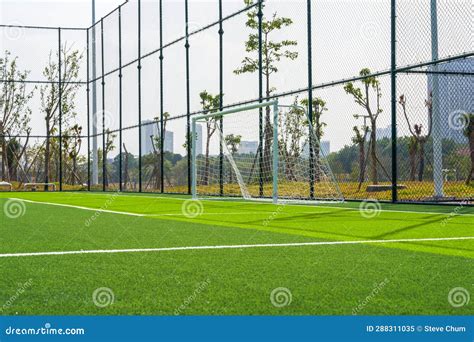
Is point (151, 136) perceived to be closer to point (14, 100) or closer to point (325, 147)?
point (325, 147)

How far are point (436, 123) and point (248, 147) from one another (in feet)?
13.9

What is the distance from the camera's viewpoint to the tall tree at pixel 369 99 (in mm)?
11531

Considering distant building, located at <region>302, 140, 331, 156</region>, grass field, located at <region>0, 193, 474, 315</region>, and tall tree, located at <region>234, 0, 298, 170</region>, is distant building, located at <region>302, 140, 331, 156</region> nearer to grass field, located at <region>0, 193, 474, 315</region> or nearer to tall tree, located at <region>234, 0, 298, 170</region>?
tall tree, located at <region>234, 0, 298, 170</region>

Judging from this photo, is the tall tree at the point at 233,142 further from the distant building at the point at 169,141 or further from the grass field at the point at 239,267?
the grass field at the point at 239,267

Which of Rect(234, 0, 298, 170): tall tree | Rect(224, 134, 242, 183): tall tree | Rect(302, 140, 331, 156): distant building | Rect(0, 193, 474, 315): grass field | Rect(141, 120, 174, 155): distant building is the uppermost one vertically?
Rect(234, 0, 298, 170): tall tree

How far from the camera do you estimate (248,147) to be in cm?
1430

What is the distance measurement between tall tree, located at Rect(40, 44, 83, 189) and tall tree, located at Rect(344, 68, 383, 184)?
15355 millimetres

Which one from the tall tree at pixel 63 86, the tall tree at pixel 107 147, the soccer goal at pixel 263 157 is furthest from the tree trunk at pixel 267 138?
the tall tree at pixel 63 86

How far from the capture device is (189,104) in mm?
17344

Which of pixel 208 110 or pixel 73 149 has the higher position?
pixel 208 110

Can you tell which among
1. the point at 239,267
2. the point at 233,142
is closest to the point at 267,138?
the point at 233,142

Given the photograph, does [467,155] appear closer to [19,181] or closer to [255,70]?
[255,70]

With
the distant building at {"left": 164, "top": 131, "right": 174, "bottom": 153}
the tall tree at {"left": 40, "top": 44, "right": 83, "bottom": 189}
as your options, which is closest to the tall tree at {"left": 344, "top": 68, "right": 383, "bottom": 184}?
the distant building at {"left": 164, "top": 131, "right": 174, "bottom": 153}

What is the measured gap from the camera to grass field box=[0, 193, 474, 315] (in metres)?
3.03
